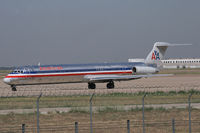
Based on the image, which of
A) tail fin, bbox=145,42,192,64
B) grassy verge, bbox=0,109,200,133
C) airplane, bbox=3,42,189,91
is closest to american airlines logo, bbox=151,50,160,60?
tail fin, bbox=145,42,192,64

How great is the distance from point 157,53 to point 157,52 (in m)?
0.12

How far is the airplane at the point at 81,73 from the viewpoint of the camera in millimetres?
36438

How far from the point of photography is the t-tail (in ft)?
142

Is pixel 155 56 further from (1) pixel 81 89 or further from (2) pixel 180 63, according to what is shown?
(2) pixel 180 63

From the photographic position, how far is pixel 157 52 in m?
43.8

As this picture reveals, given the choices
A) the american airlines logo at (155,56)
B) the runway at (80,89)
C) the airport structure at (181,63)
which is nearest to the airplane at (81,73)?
the american airlines logo at (155,56)

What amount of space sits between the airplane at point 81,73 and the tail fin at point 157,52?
396mm

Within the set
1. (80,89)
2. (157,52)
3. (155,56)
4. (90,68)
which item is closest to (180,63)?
(157,52)

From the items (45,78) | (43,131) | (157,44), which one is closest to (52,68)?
(45,78)

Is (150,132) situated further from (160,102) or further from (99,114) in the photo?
(160,102)

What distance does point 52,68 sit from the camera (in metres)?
37.7

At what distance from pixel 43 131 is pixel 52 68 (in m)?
22.0

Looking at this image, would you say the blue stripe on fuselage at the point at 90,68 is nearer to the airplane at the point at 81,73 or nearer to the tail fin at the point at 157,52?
the airplane at the point at 81,73

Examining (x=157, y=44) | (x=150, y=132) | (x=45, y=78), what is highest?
(x=157, y=44)
